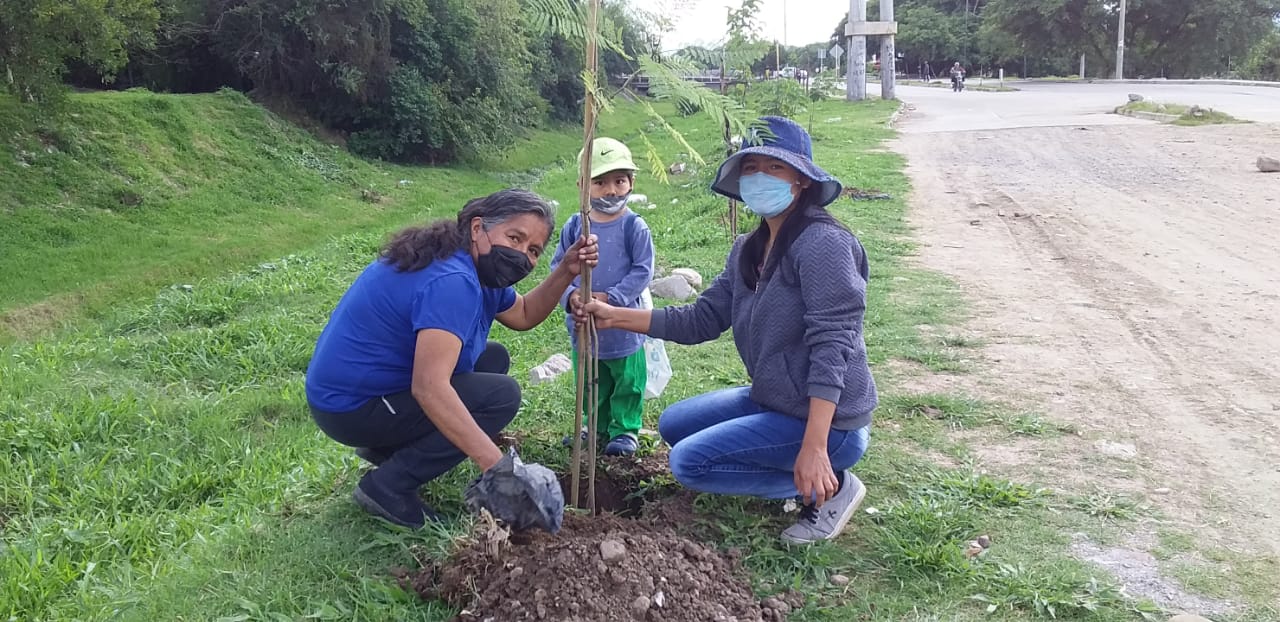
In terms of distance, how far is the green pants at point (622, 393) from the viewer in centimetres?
376

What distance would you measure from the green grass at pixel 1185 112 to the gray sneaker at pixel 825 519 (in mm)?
19490

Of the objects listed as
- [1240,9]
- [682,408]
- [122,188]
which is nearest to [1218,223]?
[682,408]

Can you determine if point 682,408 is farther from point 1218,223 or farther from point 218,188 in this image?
point 218,188

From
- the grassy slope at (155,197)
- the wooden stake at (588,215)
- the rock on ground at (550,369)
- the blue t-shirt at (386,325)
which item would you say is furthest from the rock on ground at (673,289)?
the grassy slope at (155,197)

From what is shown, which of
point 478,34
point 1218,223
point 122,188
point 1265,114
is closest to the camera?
point 1218,223

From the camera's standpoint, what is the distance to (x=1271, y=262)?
7.41 m

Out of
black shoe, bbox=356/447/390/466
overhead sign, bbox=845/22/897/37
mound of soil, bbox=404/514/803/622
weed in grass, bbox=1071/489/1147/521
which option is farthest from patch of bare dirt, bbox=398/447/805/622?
overhead sign, bbox=845/22/897/37

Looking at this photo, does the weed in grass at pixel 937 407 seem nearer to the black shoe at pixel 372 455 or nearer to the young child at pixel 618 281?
the young child at pixel 618 281

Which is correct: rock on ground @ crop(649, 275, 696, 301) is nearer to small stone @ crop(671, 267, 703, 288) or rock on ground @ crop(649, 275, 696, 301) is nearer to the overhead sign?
small stone @ crop(671, 267, 703, 288)

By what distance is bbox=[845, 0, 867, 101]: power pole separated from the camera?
3134cm

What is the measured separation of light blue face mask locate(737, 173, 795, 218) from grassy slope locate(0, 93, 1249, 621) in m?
1.06

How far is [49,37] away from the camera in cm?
1002

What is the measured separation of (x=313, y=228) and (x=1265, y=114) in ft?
65.0

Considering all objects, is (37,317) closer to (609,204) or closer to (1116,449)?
(609,204)
